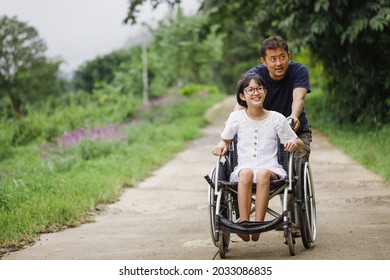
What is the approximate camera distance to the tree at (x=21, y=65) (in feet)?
47.7

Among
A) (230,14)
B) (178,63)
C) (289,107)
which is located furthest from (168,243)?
(178,63)

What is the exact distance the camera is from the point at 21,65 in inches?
731

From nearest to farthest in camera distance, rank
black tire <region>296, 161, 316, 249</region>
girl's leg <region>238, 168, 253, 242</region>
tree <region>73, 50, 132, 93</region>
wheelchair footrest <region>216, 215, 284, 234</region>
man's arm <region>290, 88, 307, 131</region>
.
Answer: wheelchair footrest <region>216, 215, 284, 234</region>, girl's leg <region>238, 168, 253, 242</region>, black tire <region>296, 161, 316, 249</region>, man's arm <region>290, 88, 307, 131</region>, tree <region>73, 50, 132, 93</region>

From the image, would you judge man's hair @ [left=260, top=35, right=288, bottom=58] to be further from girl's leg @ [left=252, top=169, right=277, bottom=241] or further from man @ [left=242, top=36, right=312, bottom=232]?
girl's leg @ [left=252, top=169, right=277, bottom=241]

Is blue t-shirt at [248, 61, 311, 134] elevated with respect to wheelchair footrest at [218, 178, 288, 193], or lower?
elevated

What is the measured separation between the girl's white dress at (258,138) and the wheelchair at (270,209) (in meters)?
0.11

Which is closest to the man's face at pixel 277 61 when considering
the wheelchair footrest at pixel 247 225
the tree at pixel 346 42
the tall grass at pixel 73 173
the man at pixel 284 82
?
the man at pixel 284 82

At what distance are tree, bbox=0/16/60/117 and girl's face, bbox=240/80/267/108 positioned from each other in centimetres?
913

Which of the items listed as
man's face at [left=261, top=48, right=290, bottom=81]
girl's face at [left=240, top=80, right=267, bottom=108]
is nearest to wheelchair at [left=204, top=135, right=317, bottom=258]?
girl's face at [left=240, top=80, right=267, bottom=108]

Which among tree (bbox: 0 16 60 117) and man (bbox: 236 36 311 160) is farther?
tree (bbox: 0 16 60 117)

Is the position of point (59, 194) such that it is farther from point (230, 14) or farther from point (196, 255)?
point (230, 14)

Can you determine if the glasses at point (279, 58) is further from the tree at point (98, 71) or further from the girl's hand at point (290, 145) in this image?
the tree at point (98, 71)

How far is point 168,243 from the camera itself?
523 cm

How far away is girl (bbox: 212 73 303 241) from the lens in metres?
4.33
